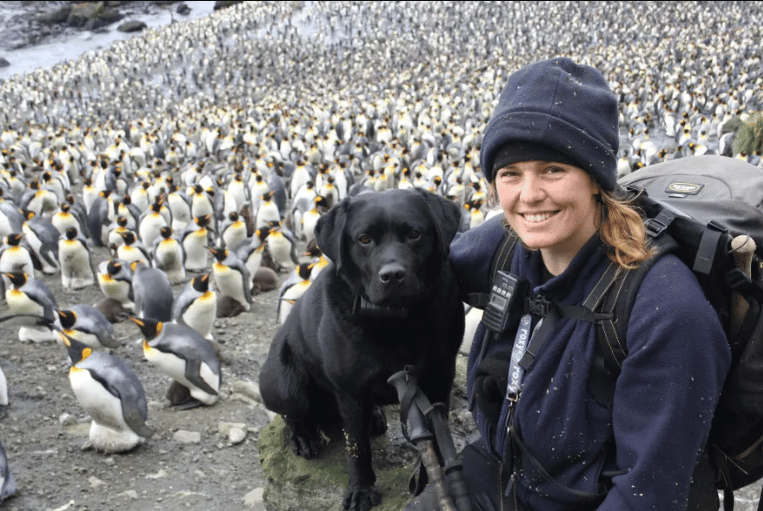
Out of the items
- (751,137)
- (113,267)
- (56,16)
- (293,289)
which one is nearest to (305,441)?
(293,289)

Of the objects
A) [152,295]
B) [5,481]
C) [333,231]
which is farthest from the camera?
[152,295]

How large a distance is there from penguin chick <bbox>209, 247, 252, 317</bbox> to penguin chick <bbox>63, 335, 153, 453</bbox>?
6.78 ft

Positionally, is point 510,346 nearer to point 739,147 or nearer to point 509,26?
point 739,147

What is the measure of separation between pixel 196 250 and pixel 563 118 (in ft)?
20.6

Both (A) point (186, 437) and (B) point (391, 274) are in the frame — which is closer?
(B) point (391, 274)

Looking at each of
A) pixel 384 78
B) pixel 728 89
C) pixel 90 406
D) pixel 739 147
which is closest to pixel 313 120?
pixel 384 78

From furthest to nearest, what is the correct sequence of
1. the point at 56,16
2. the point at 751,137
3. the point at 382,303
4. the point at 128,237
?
the point at 56,16
the point at 751,137
the point at 128,237
the point at 382,303

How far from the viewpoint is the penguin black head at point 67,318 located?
4.71 m

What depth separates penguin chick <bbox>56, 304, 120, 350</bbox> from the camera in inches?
188

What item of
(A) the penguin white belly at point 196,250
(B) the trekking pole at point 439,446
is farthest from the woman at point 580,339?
(A) the penguin white belly at point 196,250

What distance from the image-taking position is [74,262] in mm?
6668

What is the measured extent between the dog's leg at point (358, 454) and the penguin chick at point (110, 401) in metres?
1.81

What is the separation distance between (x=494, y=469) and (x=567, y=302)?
63cm

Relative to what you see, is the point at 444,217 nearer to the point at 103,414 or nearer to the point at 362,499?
the point at 362,499
